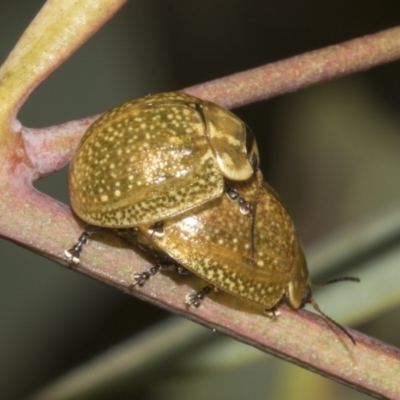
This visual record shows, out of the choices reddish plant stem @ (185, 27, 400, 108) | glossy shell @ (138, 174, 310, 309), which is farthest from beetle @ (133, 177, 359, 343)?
reddish plant stem @ (185, 27, 400, 108)

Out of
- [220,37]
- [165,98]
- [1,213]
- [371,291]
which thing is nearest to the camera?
[1,213]

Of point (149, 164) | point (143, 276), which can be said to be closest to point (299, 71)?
point (149, 164)

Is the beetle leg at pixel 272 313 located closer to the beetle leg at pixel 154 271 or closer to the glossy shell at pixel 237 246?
the glossy shell at pixel 237 246

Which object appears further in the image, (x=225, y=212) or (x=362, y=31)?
(x=362, y=31)

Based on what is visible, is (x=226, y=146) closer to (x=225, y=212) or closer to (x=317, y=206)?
(x=225, y=212)

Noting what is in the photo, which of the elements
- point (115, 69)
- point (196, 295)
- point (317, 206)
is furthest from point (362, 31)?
point (196, 295)

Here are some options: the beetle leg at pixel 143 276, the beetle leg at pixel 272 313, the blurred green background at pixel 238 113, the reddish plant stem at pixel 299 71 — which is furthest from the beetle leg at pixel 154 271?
the blurred green background at pixel 238 113
